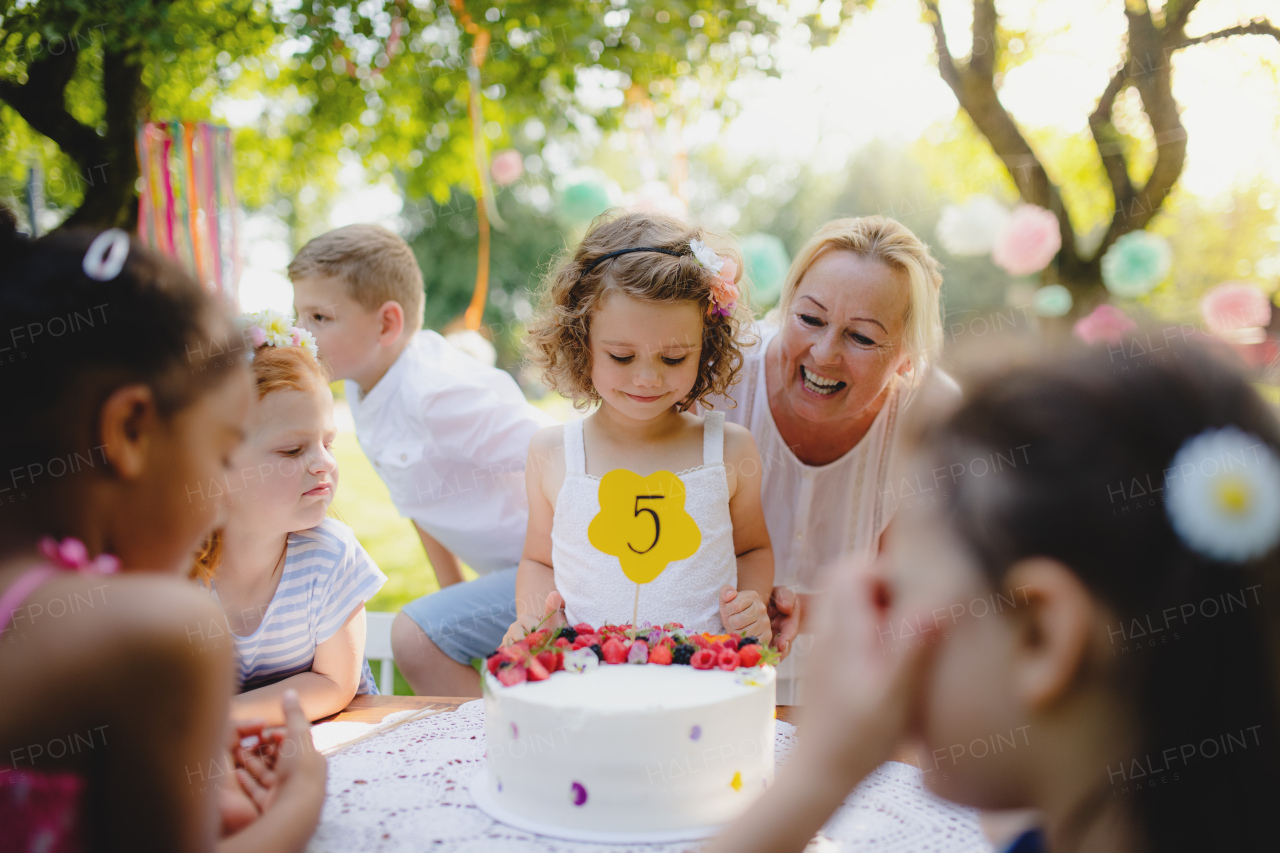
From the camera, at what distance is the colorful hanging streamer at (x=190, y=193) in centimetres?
511

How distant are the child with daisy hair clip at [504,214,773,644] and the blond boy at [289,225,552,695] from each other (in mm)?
817

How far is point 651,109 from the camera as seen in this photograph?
5383mm

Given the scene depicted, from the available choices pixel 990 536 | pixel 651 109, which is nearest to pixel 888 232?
pixel 990 536

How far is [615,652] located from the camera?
5.33 feet

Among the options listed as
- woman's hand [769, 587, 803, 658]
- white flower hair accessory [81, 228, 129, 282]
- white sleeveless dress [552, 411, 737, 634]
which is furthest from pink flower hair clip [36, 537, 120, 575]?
woman's hand [769, 587, 803, 658]

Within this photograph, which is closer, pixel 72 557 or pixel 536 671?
pixel 72 557

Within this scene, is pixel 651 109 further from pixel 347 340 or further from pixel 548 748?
pixel 548 748

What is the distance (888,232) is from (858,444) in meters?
0.68

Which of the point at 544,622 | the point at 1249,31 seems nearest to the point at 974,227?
the point at 1249,31

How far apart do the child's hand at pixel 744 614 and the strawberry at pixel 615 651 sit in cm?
43

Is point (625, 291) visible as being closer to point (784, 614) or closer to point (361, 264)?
point (784, 614)

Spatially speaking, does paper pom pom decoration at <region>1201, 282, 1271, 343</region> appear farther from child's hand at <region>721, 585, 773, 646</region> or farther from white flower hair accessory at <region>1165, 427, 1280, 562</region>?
white flower hair accessory at <region>1165, 427, 1280, 562</region>

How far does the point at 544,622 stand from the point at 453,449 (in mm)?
→ 1456

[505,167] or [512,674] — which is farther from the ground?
[505,167]
